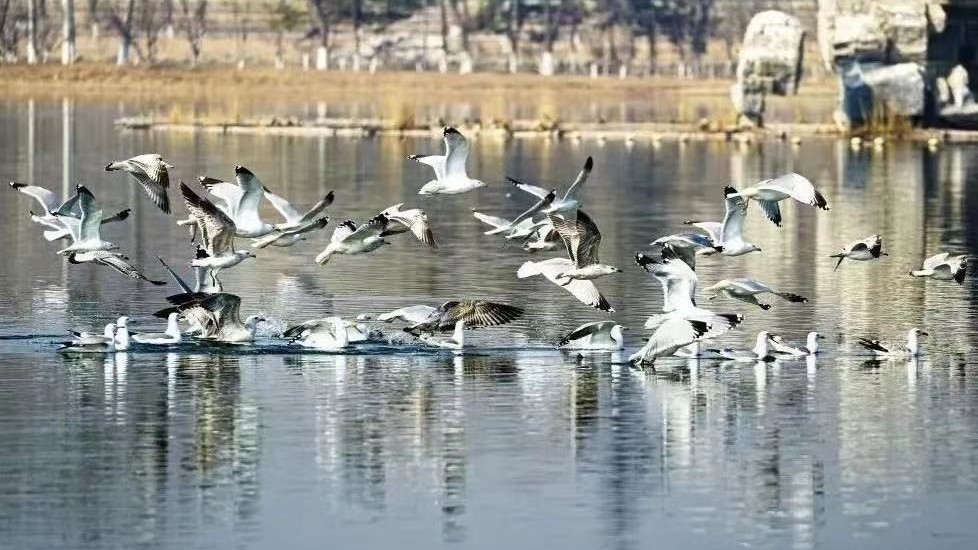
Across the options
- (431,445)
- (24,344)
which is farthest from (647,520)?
(24,344)

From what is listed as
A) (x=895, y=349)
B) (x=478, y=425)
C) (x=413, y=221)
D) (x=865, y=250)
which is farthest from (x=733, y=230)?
(x=478, y=425)

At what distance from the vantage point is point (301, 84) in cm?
8444

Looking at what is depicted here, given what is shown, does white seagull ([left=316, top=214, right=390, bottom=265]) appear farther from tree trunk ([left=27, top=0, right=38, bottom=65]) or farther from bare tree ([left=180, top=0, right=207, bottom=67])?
bare tree ([left=180, top=0, right=207, bottom=67])

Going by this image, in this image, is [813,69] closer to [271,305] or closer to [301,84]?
[301,84]

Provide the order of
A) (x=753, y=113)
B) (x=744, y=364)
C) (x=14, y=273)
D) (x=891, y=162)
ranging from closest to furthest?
(x=744, y=364) → (x=14, y=273) → (x=891, y=162) → (x=753, y=113)

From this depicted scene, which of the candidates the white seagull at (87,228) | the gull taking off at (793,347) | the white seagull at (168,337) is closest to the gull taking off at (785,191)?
the gull taking off at (793,347)

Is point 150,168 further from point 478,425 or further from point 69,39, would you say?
point 69,39

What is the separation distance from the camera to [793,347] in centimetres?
1944

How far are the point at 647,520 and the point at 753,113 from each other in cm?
4243

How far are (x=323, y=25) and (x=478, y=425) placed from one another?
89223mm

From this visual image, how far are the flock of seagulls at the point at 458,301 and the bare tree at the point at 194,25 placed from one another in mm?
71343

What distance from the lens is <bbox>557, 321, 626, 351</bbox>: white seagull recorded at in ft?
63.4

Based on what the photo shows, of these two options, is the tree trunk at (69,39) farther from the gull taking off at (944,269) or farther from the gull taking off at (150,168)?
the gull taking off at (944,269)

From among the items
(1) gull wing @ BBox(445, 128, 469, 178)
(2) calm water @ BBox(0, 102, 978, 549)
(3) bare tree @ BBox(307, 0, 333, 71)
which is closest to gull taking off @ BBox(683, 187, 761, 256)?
(2) calm water @ BBox(0, 102, 978, 549)
